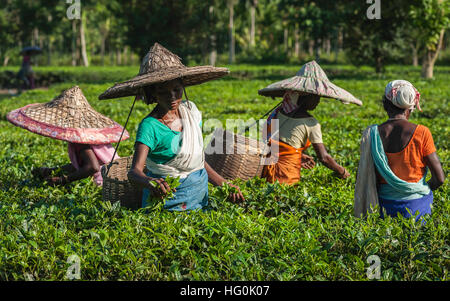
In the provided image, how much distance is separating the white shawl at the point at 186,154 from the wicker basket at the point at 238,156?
1.31m

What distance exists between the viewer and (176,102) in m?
A: 3.82

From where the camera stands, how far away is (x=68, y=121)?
5035 millimetres

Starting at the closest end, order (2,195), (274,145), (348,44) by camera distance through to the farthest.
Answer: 1. (2,195)
2. (274,145)
3. (348,44)

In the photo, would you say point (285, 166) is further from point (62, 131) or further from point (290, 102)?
point (62, 131)

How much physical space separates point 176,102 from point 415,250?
201 centimetres

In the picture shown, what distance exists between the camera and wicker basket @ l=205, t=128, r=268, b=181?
516cm

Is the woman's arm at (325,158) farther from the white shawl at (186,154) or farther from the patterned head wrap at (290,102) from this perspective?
the white shawl at (186,154)

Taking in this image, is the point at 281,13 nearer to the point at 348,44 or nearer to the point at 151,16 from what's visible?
the point at 151,16

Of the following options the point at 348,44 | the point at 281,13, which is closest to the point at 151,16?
the point at 348,44

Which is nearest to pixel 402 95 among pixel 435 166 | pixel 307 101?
pixel 435 166

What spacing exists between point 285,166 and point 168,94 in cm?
186

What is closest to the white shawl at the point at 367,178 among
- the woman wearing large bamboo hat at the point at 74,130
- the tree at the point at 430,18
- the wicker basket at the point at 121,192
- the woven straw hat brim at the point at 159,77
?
the woven straw hat brim at the point at 159,77

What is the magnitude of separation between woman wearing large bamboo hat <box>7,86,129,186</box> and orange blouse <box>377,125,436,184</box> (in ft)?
9.10

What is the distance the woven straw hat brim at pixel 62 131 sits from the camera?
4855 millimetres
